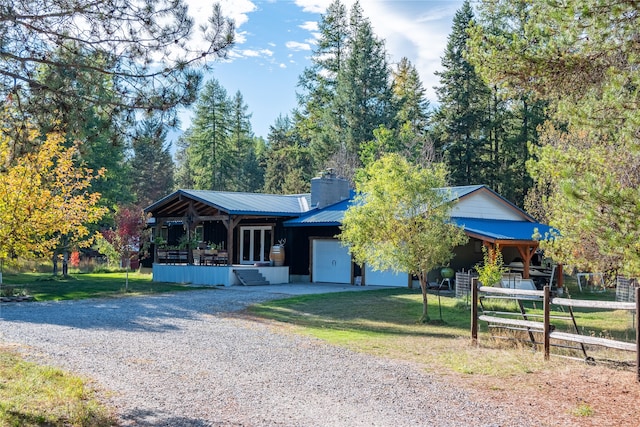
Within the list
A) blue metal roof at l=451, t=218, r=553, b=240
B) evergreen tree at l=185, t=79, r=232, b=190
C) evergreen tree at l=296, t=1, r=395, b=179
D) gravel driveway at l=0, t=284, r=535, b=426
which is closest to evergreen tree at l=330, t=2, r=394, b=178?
evergreen tree at l=296, t=1, r=395, b=179

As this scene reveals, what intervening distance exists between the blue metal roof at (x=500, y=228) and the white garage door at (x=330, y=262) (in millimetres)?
4551

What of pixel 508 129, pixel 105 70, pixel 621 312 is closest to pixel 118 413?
pixel 105 70

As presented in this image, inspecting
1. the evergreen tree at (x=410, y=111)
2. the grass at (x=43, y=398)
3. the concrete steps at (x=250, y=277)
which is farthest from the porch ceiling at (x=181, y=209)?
the evergreen tree at (x=410, y=111)

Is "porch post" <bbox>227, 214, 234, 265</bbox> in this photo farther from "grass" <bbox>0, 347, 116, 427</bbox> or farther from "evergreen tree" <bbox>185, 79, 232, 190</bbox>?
"evergreen tree" <bbox>185, 79, 232, 190</bbox>

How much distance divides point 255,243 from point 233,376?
17885 mm

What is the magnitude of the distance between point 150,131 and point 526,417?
203 inches

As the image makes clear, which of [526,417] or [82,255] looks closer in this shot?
[526,417]

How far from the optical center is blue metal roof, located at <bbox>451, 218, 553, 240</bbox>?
728 inches

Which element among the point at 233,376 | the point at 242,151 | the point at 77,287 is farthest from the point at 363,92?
the point at 233,376

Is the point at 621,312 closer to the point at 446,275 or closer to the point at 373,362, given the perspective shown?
the point at 446,275

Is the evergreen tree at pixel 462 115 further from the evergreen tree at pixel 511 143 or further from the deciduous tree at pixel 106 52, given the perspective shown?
the deciduous tree at pixel 106 52

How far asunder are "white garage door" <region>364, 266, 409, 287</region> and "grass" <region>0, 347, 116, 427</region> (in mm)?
15062

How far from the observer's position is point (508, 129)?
38.8 m

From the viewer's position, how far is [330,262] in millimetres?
23016
